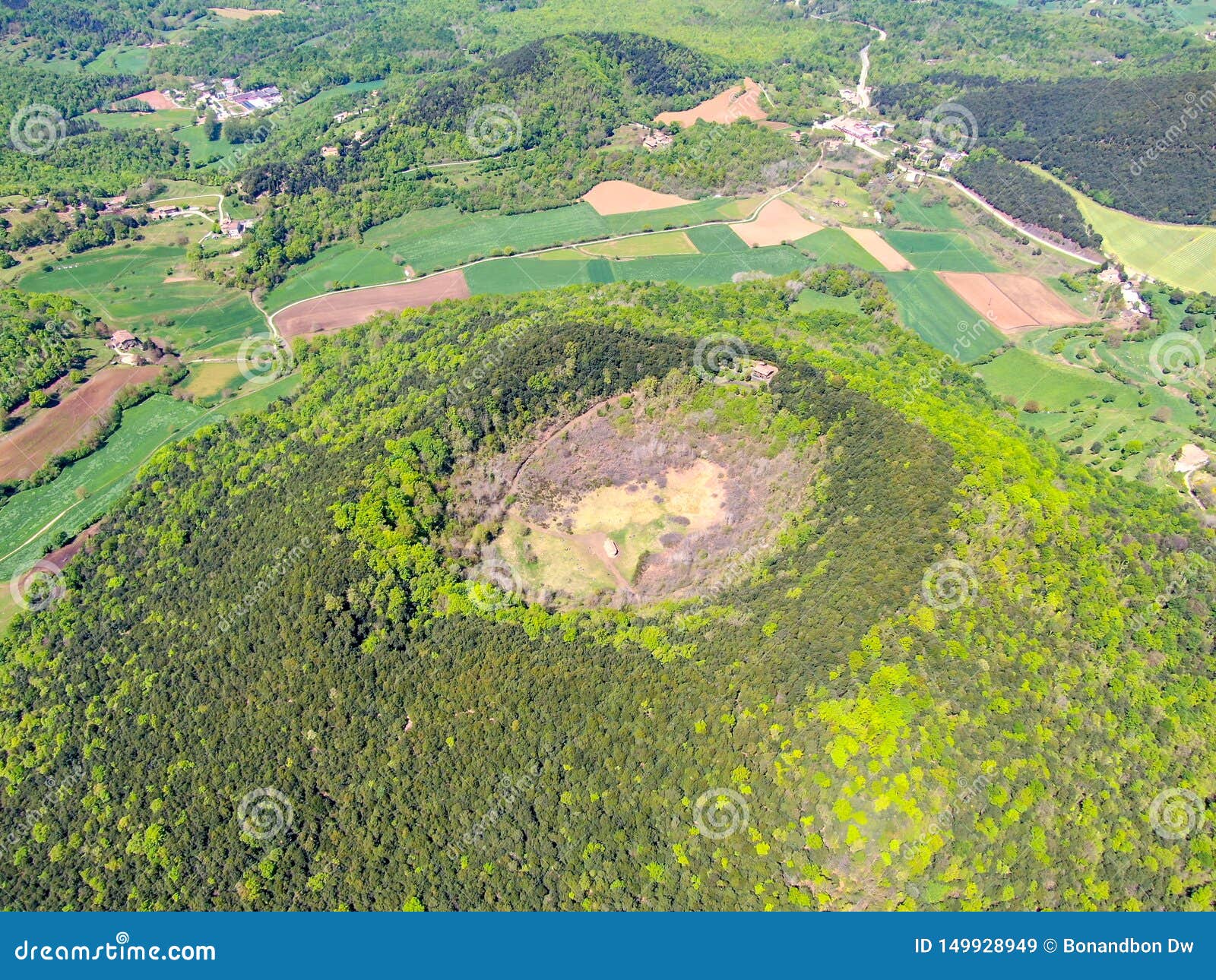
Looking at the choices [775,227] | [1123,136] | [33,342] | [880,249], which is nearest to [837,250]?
[880,249]

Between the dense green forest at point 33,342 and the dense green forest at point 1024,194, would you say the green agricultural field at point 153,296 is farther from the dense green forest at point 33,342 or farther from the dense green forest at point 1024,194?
the dense green forest at point 1024,194

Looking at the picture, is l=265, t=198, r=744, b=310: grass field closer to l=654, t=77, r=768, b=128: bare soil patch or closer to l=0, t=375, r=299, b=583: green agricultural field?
l=0, t=375, r=299, b=583: green agricultural field

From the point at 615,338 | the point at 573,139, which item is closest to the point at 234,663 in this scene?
the point at 615,338

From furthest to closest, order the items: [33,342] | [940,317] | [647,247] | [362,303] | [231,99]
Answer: [231,99] < [647,247] < [362,303] < [940,317] < [33,342]

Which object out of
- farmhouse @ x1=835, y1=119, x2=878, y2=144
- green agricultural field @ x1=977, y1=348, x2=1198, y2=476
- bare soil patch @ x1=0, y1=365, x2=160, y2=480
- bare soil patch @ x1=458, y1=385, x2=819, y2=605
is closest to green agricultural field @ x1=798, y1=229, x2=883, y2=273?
green agricultural field @ x1=977, y1=348, x2=1198, y2=476

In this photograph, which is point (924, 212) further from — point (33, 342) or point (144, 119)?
point (144, 119)

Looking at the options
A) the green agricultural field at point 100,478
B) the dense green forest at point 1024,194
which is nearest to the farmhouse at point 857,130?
the dense green forest at point 1024,194

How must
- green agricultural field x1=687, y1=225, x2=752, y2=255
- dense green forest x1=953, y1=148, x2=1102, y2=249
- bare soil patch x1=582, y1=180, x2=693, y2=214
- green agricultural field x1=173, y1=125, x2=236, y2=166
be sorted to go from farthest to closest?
1. green agricultural field x1=173, y1=125, x2=236, y2=166
2. bare soil patch x1=582, y1=180, x2=693, y2=214
3. dense green forest x1=953, y1=148, x2=1102, y2=249
4. green agricultural field x1=687, y1=225, x2=752, y2=255

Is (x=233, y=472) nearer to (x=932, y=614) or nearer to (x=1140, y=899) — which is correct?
(x=932, y=614)
